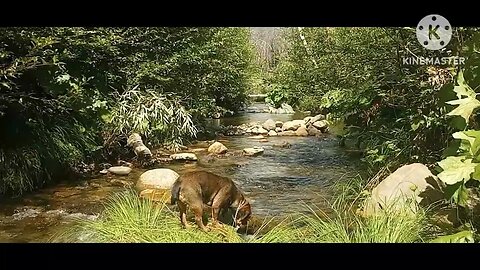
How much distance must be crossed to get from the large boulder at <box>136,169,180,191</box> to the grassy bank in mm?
97

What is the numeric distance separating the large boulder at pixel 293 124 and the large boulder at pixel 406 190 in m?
0.65

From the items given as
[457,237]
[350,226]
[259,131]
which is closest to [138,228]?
[259,131]

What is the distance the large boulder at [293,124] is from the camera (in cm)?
369

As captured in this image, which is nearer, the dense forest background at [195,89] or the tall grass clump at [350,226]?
the tall grass clump at [350,226]

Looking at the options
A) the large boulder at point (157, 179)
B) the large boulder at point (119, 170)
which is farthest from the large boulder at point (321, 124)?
the large boulder at point (119, 170)

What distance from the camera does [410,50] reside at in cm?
351

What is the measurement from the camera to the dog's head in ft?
11.4

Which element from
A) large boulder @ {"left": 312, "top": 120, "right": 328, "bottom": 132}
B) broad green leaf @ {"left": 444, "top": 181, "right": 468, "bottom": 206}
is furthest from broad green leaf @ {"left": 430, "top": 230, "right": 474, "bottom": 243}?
large boulder @ {"left": 312, "top": 120, "right": 328, "bottom": 132}

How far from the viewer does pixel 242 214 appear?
137 inches

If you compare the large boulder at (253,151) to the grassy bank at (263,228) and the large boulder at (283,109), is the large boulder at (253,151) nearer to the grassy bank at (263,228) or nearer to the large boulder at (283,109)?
the large boulder at (283,109)

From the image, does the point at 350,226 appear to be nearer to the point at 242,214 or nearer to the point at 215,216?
the point at 242,214

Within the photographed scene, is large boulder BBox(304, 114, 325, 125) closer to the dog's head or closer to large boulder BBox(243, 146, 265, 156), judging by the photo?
large boulder BBox(243, 146, 265, 156)
